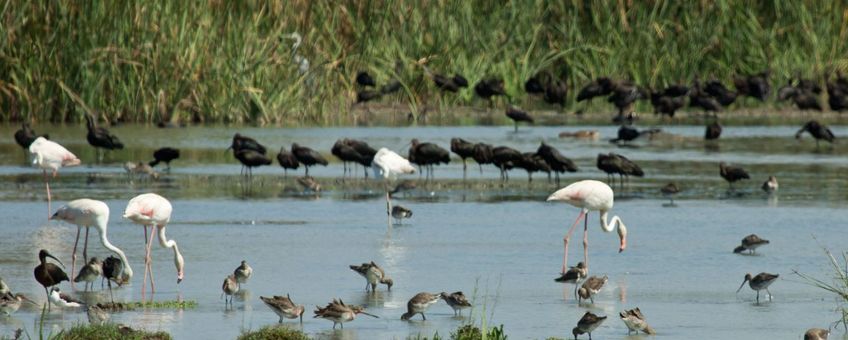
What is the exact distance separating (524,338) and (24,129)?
15.0 meters

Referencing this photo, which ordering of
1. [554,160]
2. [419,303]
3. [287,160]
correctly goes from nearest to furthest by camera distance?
[419,303] → [554,160] → [287,160]

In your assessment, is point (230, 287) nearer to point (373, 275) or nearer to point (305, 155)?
point (373, 275)

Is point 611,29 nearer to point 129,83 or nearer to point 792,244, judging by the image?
point 129,83

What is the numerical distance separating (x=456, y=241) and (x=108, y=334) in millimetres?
6284

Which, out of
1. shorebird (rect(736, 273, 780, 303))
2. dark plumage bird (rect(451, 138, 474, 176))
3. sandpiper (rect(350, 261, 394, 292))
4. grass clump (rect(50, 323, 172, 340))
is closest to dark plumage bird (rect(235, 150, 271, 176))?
dark plumage bird (rect(451, 138, 474, 176))

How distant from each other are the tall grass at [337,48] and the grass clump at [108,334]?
17.5m

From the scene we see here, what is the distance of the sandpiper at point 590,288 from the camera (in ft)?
37.8

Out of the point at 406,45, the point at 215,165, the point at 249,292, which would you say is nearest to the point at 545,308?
the point at 249,292

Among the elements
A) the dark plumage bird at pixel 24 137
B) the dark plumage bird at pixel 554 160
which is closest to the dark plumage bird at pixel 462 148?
the dark plumage bird at pixel 554 160

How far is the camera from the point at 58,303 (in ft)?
35.6

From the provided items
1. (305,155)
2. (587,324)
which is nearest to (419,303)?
(587,324)

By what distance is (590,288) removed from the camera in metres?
11.6

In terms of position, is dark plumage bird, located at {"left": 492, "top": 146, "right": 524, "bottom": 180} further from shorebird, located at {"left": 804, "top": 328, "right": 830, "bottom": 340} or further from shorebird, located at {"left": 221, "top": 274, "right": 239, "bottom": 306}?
shorebird, located at {"left": 804, "top": 328, "right": 830, "bottom": 340}

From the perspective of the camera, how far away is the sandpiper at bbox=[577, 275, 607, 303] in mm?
11516
